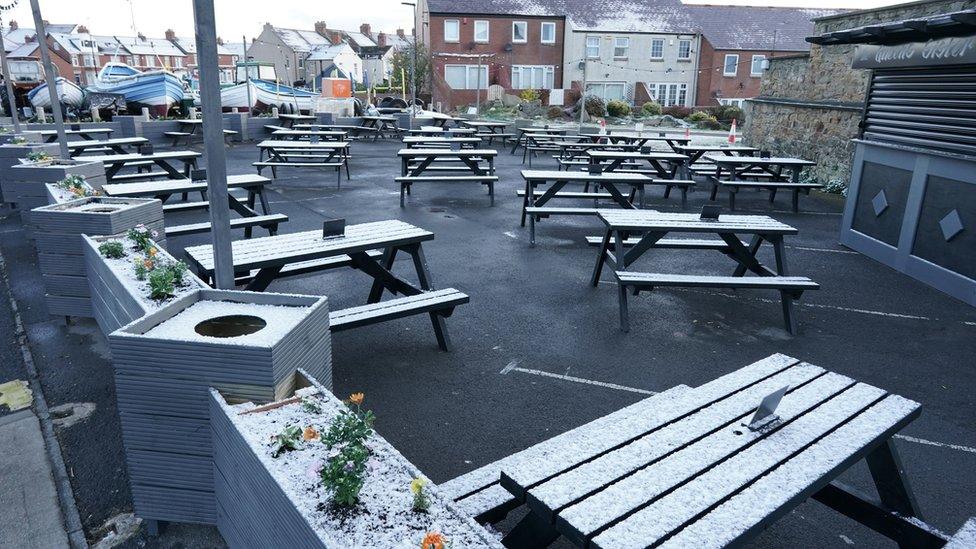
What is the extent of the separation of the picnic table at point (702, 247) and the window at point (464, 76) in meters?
39.0

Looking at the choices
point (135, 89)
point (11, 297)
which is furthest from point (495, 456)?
point (135, 89)

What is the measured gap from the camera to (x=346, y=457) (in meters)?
2.18

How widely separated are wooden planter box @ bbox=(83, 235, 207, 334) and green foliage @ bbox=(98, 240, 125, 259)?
0.15 feet

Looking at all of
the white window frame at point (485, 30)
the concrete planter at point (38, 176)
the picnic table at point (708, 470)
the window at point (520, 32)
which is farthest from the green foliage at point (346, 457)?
the window at point (520, 32)

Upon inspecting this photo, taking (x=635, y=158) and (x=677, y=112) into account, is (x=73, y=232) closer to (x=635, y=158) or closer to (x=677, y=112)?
(x=635, y=158)

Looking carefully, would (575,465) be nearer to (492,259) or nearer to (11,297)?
(492,259)

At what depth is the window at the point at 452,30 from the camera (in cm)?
4319

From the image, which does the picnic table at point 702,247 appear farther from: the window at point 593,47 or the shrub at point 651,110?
the window at point 593,47

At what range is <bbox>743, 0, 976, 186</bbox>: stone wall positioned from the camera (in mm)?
13812

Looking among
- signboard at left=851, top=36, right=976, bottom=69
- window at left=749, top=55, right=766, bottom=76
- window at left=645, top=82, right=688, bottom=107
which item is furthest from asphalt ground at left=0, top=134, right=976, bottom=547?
window at left=749, top=55, right=766, bottom=76

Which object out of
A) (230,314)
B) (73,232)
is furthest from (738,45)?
(230,314)

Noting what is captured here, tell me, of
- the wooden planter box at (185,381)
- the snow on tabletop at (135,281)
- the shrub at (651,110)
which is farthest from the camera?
the shrub at (651,110)

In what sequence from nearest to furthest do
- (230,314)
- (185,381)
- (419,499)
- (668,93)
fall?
(419,499), (185,381), (230,314), (668,93)

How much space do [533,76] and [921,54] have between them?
38853 millimetres
